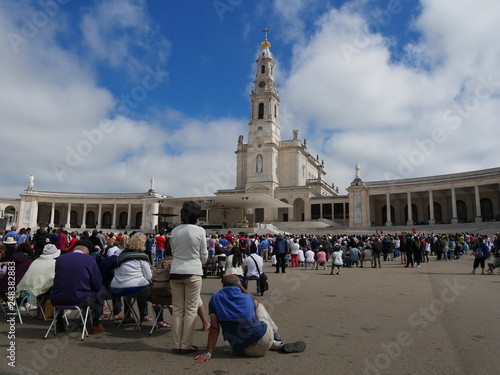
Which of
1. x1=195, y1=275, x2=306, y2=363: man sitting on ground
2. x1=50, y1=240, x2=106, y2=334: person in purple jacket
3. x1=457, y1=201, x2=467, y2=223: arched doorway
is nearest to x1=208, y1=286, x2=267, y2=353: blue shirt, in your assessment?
x1=195, y1=275, x2=306, y2=363: man sitting on ground

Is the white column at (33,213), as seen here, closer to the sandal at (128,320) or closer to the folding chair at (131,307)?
the sandal at (128,320)

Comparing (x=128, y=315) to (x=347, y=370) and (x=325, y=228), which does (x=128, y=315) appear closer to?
(x=347, y=370)

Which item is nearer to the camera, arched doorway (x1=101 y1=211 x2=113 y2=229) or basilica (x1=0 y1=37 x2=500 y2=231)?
basilica (x1=0 y1=37 x2=500 y2=231)

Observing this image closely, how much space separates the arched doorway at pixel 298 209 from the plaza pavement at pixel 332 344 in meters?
45.8

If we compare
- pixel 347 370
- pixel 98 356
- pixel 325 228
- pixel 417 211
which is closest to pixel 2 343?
pixel 98 356

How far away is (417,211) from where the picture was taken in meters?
50.7

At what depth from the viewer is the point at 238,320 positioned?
4527 mm

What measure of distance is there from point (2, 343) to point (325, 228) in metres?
41.0

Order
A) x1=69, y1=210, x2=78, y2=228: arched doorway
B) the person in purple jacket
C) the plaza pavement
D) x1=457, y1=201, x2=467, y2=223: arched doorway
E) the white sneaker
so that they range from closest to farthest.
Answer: the plaza pavement
the person in purple jacket
the white sneaker
x1=457, y1=201, x2=467, y2=223: arched doorway
x1=69, y1=210, x2=78, y2=228: arched doorway

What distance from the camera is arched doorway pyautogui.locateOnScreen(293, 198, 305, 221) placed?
54.3 meters

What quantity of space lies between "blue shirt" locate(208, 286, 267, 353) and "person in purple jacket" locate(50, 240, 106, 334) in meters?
2.09

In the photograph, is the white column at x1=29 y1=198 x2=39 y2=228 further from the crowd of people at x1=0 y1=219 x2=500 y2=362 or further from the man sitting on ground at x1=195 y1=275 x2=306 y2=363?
the man sitting on ground at x1=195 y1=275 x2=306 y2=363

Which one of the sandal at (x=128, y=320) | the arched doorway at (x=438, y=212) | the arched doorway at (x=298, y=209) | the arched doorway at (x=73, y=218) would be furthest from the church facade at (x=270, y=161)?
the sandal at (x=128, y=320)

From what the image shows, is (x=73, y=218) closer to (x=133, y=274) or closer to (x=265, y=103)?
(x=265, y=103)
